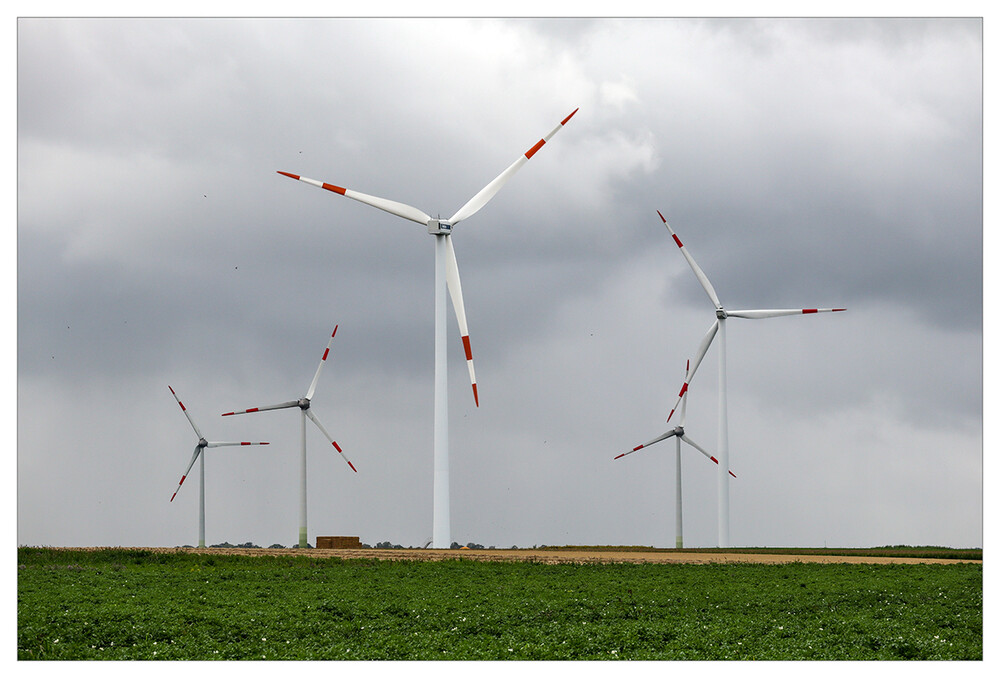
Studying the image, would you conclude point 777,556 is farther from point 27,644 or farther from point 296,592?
point 27,644

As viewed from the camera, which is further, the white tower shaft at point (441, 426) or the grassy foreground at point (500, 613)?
the white tower shaft at point (441, 426)

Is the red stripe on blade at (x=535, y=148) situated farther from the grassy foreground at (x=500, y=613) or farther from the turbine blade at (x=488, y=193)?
the grassy foreground at (x=500, y=613)

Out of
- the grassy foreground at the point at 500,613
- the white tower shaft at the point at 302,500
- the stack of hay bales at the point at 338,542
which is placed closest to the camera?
the grassy foreground at the point at 500,613

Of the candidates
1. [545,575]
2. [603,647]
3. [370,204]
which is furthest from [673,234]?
[603,647]

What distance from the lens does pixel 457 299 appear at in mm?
89438

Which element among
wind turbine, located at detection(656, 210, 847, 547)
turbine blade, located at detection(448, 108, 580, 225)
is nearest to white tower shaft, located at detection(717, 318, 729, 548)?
wind turbine, located at detection(656, 210, 847, 547)

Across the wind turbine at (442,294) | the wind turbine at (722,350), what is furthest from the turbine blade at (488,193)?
the wind turbine at (722,350)

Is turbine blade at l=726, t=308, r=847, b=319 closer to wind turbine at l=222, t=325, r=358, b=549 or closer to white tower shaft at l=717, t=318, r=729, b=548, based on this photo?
white tower shaft at l=717, t=318, r=729, b=548

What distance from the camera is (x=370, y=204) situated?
299 feet

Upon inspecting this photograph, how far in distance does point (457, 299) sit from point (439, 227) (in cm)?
673

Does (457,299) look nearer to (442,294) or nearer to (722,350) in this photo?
(442,294)

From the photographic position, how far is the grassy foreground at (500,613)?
38.4 meters

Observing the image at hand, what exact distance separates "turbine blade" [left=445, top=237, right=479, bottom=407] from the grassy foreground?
26.0m

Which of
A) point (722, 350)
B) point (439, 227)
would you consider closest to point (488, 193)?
point (439, 227)
